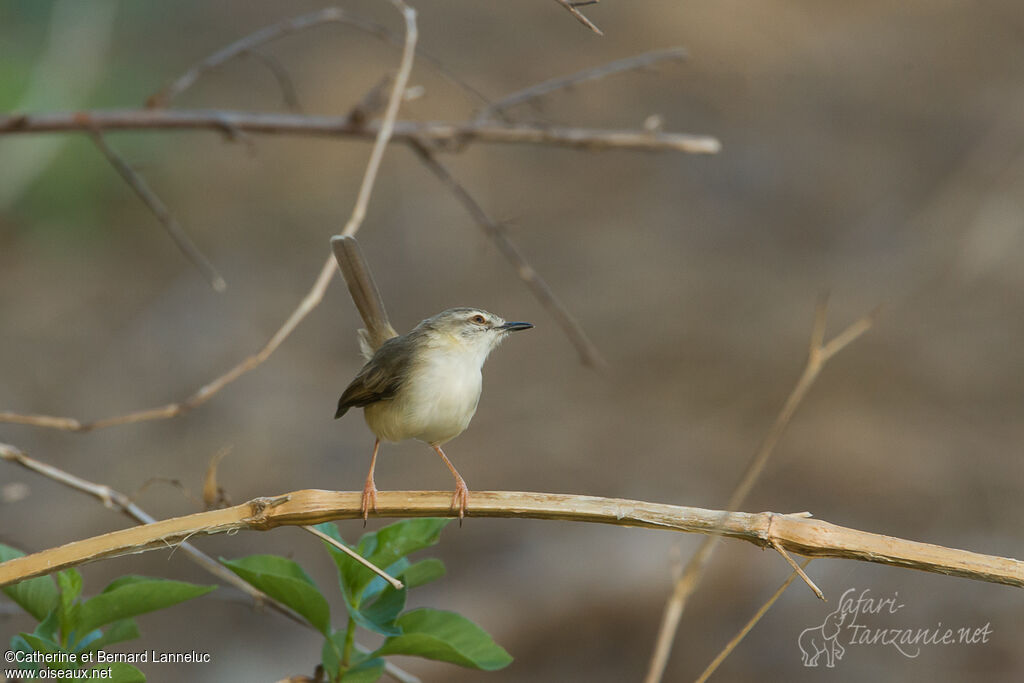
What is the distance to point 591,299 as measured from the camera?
8758 mm

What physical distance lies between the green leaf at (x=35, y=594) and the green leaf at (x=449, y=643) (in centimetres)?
78

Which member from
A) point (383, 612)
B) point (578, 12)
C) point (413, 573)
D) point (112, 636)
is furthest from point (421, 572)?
point (578, 12)

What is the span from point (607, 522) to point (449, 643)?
48 cm

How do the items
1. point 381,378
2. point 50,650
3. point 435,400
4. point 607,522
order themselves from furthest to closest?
point 381,378
point 435,400
point 50,650
point 607,522

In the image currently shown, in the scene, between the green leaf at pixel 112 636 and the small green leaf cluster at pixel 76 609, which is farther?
the green leaf at pixel 112 636

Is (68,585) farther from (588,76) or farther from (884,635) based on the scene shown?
(884,635)

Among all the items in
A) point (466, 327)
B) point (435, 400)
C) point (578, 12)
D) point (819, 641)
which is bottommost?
point (819, 641)

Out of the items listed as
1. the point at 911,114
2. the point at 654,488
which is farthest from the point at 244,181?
the point at 911,114

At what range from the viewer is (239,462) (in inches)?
291

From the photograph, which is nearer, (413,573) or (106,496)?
(413,573)

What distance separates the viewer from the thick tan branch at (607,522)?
5.88 ft

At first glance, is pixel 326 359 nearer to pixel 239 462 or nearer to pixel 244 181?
pixel 239 462

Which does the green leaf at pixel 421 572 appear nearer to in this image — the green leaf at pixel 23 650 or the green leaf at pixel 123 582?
the green leaf at pixel 123 582

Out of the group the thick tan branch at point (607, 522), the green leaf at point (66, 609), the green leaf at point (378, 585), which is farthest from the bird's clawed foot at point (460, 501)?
the green leaf at point (66, 609)
